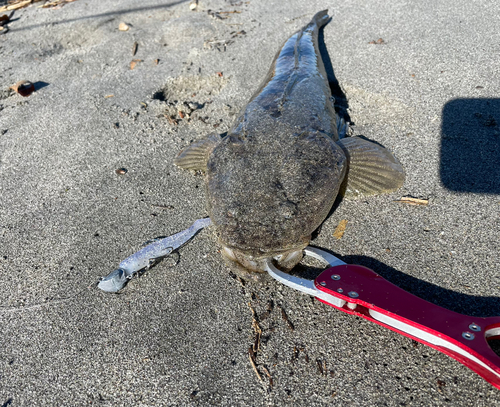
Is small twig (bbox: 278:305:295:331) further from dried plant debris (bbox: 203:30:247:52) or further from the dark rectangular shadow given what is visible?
dried plant debris (bbox: 203:30:247:52)

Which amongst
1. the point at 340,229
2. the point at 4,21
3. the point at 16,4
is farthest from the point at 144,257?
the point at 16,4

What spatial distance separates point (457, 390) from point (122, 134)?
338 cm

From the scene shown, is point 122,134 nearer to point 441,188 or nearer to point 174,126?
point 174,126

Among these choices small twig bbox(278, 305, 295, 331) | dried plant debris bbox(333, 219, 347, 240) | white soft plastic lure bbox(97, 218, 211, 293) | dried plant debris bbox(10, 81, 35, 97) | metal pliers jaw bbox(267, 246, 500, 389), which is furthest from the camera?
dried plant debris bbox(10, 81, 35, 97)

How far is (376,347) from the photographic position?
1.86 metres

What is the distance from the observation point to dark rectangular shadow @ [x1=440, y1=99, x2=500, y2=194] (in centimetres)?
267

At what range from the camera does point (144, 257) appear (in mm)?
2334

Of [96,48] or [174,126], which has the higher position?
[96,48]

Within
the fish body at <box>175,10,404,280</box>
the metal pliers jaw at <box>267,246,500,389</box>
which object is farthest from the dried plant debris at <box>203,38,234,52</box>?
the metal pliers jaw at <box>267,246,500,389</box>

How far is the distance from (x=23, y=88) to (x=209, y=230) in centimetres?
332

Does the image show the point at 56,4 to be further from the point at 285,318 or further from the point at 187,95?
the point at 285,318

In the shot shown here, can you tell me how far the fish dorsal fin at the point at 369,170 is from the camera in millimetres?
2711

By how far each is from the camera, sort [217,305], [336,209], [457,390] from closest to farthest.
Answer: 1. [457,390]
2. [217,305]
3. [336,209]

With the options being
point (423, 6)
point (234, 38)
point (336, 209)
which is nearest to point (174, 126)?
point (336, 209)
